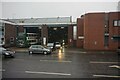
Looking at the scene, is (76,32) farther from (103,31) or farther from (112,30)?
(112,30)

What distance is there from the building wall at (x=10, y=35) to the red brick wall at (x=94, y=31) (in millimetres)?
19429

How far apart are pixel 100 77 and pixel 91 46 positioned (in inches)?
1223

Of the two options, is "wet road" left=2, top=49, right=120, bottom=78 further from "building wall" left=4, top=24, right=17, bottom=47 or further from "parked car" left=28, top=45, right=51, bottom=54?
"building wall" left=4, top=24, right=17, bottom=47

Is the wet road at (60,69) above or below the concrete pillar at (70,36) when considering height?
below

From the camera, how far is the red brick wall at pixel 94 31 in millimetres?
44406

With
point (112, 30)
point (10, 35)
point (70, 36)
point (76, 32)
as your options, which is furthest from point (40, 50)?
point (70, 36)

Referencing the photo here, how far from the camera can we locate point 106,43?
4438cm

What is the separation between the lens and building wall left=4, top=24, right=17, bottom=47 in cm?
5426

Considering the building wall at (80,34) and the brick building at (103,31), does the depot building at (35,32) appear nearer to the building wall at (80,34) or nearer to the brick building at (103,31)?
the building wall at (80,34)

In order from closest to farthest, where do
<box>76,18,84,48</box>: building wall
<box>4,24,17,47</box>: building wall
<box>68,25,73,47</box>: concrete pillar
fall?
1. <box>76,18,84,48</box>: building wall
2. <box>4,24,17,47</box>: building wall
3. <box>68,25,73,47</box>: concrete pillar

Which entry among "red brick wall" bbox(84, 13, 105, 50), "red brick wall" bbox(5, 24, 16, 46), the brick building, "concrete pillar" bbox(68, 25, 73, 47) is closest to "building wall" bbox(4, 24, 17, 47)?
"red brick wall" bbox(5, 24, 16, 46)

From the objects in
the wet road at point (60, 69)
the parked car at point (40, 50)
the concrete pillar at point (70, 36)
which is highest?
the concrete pillar at point (70, 36)

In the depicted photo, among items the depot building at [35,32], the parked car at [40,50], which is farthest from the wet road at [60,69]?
the depot building at [35,32]

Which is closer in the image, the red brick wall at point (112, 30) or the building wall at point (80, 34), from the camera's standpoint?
the red brick wall at point (112, 30)
